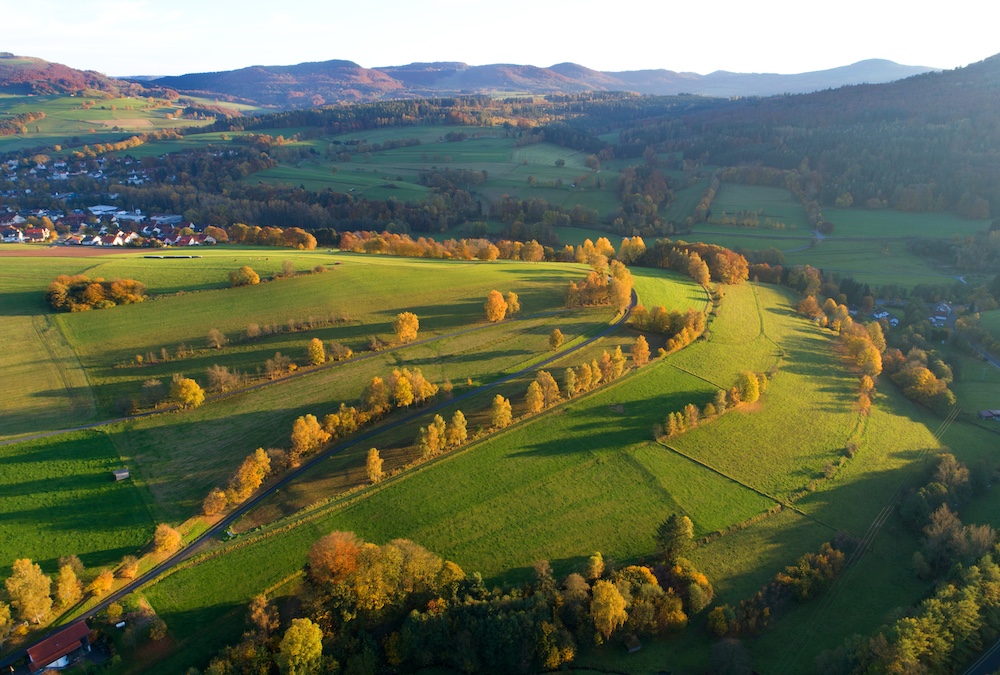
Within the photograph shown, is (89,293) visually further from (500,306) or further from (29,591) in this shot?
(500,306)

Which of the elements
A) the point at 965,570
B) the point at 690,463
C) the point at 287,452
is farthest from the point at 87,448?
the point at 965,570

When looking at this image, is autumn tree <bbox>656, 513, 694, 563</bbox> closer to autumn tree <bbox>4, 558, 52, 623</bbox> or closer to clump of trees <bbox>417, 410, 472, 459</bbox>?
clump of trees <bbox>417, 410, 472, 459</bbox>

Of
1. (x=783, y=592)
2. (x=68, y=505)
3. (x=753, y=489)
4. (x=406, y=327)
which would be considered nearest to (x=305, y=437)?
(x=68, y=505)

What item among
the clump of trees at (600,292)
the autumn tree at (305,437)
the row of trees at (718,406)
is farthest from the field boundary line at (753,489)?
the autumn tree at (305,437)

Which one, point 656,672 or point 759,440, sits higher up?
point 759,440

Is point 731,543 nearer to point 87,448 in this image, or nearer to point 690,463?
point 690,463

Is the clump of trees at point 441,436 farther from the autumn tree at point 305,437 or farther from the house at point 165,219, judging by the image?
the house at point 165,219

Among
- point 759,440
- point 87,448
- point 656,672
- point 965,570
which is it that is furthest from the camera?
point 759,440

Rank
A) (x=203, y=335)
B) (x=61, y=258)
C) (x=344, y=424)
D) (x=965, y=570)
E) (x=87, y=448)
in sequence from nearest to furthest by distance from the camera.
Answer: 1. (x=965, y=570)
2. (x=87, y=448)
3. (x=344, y=424)
4. (x=203, y=335)
5. (x=61, y=258)
